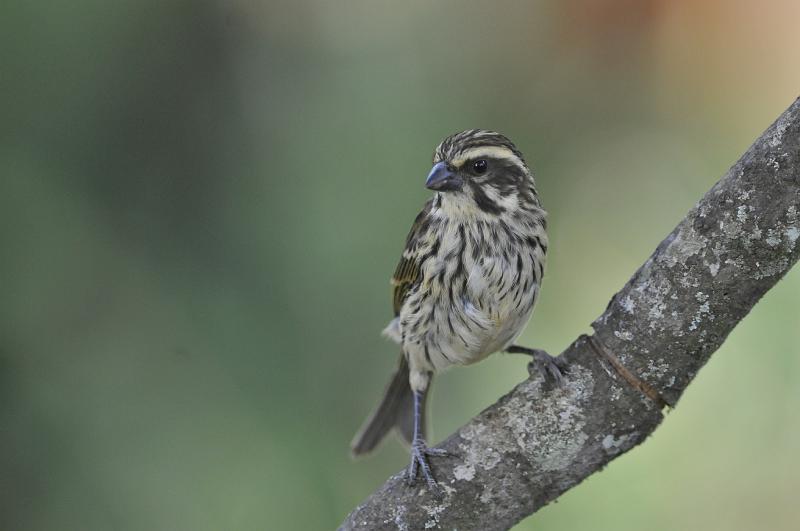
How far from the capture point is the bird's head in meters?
3.44

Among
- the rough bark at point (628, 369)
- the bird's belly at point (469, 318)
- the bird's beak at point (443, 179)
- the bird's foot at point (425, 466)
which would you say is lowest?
the rough bark at point (628, 369)

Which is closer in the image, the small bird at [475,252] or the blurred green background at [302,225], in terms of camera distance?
the small bird at [475,252]

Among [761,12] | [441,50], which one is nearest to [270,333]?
[441,50]

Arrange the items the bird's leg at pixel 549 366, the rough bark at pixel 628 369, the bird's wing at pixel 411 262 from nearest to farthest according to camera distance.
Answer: the rough bark at pixel 628 369
the bird's leg at pixel 549 366
the bird's wing at pixel 411 262

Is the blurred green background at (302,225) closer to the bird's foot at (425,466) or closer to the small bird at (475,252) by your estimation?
the small bird at (475,252)

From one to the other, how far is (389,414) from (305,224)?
3.44 feet

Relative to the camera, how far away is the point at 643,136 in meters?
5.02

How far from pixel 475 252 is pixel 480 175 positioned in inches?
10.7

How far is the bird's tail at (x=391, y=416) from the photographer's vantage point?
4211 mm

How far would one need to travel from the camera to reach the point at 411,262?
12.2ft

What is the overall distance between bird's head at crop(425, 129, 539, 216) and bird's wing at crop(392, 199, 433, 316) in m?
0.15

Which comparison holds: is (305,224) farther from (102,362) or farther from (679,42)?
(679,42)

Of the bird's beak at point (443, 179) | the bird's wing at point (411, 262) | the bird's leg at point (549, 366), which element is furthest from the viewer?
the bird's wing at point (411, 262)

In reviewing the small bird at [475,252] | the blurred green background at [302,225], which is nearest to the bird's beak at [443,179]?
the small bird at [475,252]
